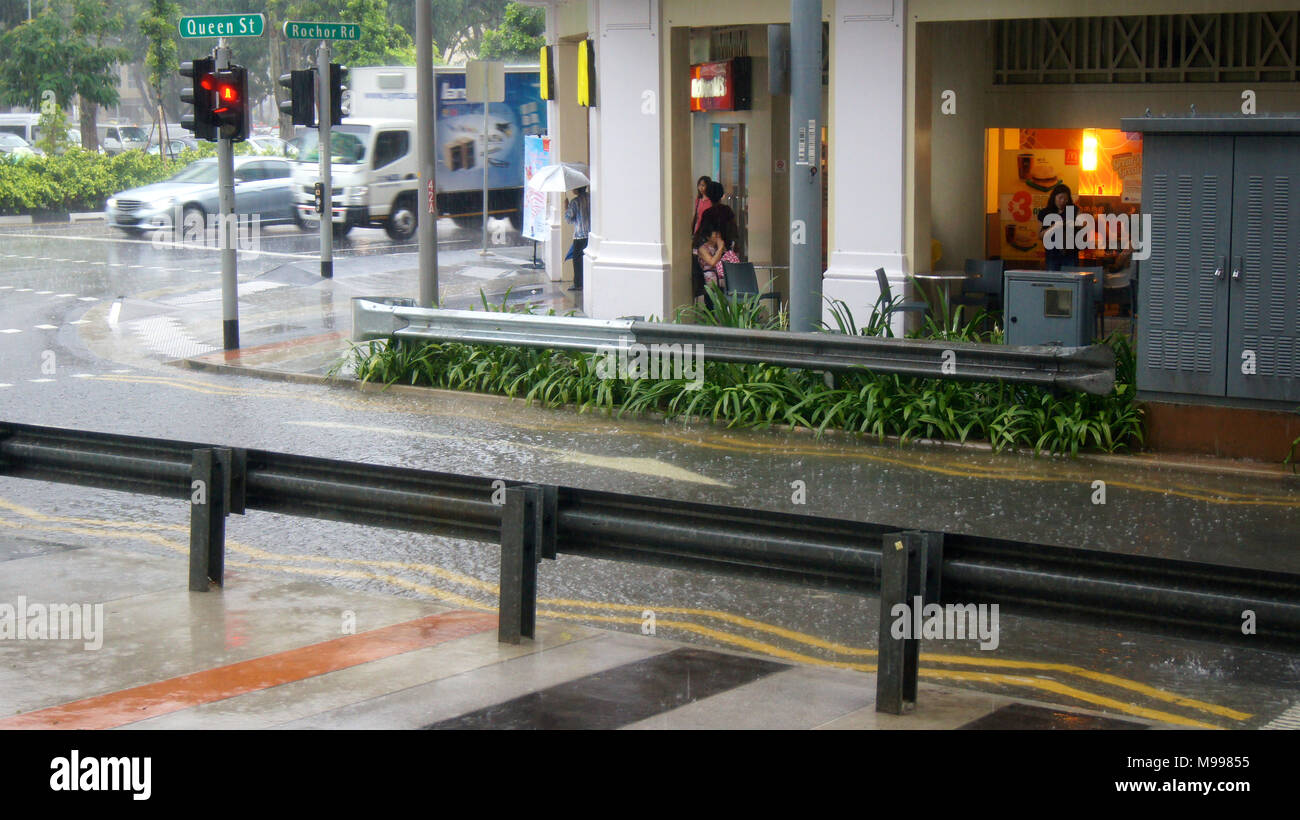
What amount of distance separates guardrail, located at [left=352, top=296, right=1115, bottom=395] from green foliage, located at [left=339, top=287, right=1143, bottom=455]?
298 mm

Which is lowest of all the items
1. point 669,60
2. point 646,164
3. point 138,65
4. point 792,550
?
point 792,550

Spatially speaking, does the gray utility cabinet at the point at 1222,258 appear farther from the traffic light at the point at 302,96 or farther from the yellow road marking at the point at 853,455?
the traffic light at the point at 302,96

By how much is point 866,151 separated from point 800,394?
3806 mm

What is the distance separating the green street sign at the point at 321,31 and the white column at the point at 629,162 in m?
5.72

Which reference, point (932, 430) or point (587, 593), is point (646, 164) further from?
point (587, 593)

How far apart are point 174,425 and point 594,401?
3623 mm

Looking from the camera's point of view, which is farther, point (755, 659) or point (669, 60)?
point (669, 60)

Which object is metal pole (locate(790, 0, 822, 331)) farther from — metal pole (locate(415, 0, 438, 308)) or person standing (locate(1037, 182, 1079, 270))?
person standing (locate(1037, 182, 1079, 270))

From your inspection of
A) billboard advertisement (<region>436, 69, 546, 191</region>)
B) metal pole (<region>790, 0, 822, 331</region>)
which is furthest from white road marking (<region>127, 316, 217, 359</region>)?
billboard advertisement (<region>436, 69, 546, 191</region>)

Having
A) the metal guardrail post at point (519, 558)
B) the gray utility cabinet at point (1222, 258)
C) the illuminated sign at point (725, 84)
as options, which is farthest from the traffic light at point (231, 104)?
the metal guardrail post at point (519, 558)

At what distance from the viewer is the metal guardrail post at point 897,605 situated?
5.78m

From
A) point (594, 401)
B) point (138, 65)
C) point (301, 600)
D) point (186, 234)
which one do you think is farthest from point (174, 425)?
point (138, 65)

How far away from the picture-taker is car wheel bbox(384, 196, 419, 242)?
30625 mm

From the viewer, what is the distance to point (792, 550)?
6.21 meters
